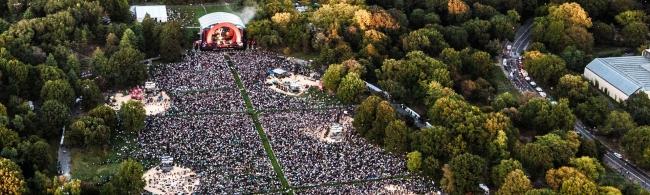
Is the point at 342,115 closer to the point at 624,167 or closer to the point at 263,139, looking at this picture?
the point at 263,139

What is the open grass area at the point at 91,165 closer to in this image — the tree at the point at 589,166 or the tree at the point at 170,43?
the tree at the point at 170,43

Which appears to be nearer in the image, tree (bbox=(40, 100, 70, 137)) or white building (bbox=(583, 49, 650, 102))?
tree (bbox=(40, 100, 70, 137))

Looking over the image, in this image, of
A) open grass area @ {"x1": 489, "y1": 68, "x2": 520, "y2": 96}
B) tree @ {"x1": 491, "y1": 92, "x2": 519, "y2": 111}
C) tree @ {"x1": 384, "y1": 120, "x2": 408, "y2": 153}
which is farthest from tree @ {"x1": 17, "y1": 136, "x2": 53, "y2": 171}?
open grass area @ {"x1": 489, "y1": 68, "x2": 520, "y2": 96}

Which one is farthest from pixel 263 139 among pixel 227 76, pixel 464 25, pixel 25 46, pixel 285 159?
pixel 464 25

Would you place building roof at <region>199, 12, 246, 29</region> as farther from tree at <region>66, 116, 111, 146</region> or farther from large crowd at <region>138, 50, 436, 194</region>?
tree at <region>66, 116, 111, 146</region>

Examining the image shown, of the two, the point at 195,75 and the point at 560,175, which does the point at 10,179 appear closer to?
the point at 195,75

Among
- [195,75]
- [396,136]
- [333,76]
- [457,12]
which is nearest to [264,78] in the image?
[195,75]
